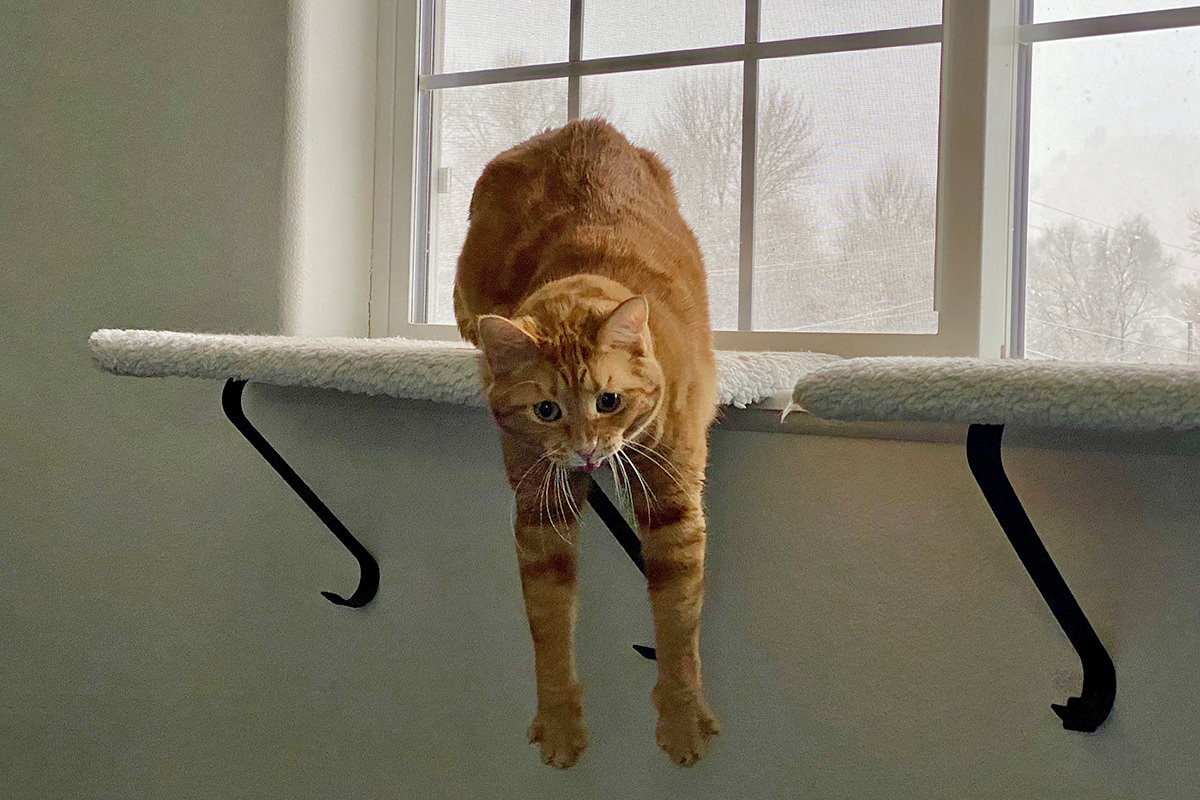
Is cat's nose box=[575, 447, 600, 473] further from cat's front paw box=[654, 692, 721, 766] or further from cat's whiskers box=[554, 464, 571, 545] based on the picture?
cat's front paw box=[654, 692, 721, 766]

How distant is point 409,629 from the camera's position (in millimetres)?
1184

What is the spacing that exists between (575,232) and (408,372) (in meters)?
0.19

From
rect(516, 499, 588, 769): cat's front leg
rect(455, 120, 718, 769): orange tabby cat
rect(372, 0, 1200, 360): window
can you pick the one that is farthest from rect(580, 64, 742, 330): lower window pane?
rect(516, 499, 588, 769): cat's front leg

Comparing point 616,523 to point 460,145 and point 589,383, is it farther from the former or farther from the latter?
point 460,145

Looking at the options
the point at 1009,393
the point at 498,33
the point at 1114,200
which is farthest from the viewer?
the point at 498,33

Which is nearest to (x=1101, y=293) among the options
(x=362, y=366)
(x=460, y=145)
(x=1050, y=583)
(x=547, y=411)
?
(x=1050, y=583)

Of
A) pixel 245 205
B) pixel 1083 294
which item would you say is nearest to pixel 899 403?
pixel 1083 294

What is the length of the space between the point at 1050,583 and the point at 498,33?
0.98 meters

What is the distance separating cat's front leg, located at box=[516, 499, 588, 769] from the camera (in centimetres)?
82

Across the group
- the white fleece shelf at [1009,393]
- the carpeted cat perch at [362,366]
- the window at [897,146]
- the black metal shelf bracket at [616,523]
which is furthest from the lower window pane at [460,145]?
the white fleece shelf at [1009,393]

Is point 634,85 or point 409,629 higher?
point 634,85

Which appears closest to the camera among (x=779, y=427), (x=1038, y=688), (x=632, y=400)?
(x=632, y=400)

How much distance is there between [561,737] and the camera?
0.81 m

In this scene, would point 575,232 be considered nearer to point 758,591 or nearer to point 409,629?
point 758,591
